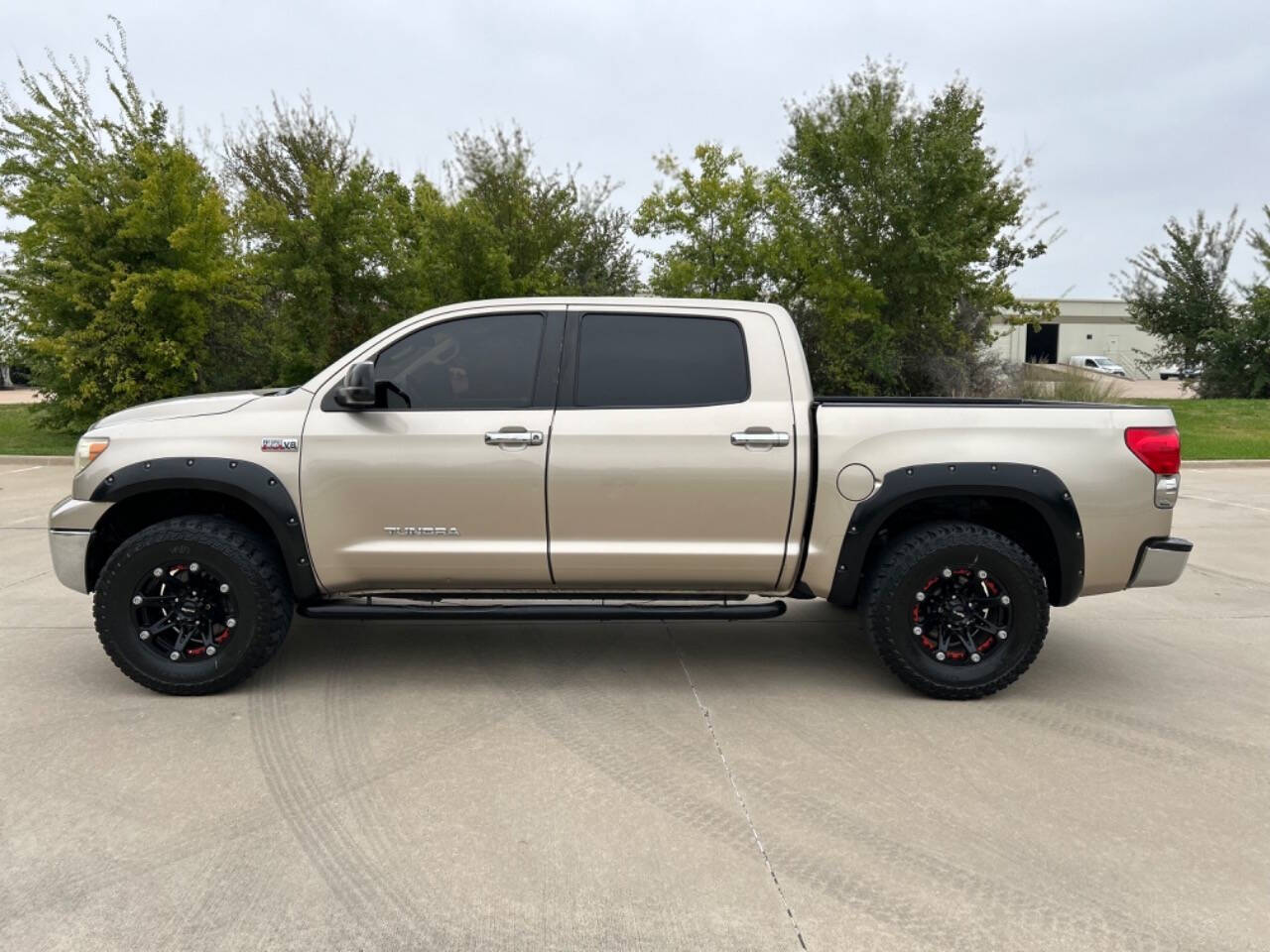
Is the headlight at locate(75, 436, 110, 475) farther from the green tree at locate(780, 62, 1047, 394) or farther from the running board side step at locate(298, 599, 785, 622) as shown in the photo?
the green tree at locate(780, 62, 1047, 394)

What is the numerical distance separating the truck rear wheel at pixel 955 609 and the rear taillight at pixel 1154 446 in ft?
2.31

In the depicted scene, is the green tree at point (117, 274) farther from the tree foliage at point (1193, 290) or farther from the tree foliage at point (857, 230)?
the tree foliage at point (1193, 290)

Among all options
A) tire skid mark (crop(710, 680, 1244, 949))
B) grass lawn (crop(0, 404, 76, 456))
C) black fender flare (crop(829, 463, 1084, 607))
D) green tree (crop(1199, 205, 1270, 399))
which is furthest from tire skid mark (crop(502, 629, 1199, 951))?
green tree (crop(1199, 205, 1270, 399))

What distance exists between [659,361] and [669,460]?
1.75 ft

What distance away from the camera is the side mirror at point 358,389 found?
4.31m

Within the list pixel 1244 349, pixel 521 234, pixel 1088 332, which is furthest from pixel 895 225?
pixel 1088 332

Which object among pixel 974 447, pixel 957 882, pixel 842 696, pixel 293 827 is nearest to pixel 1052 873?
pixel 957 882

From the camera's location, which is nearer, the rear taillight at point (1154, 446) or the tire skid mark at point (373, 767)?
the tire skid mark at point (373, 767)

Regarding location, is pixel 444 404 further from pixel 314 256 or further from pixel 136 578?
pixel 314 256

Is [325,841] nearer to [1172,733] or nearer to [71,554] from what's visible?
[71,554]

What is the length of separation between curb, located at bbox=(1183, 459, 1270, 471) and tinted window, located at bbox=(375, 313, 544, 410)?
44.2ft

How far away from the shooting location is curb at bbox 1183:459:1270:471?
1488 centimetres

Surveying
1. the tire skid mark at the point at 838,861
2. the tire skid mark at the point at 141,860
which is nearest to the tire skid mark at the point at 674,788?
the tire skid mark at the point at 838,861

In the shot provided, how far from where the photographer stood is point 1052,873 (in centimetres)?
303
